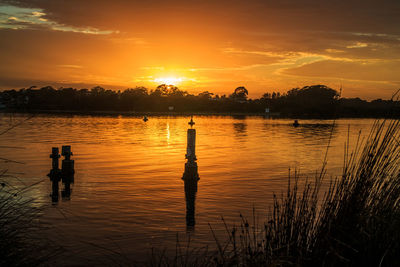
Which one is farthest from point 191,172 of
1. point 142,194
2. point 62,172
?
point 62,172

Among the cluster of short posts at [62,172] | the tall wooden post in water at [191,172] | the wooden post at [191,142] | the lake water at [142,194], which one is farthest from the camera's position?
the wooden post at [191,142]

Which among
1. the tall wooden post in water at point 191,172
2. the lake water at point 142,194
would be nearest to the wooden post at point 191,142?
the tall wooden post in water at point 191,172

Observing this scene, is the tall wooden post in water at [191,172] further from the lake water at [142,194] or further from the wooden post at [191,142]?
the lake water at [142,194]

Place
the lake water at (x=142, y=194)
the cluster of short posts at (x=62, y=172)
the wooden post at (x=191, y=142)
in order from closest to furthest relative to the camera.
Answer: the lake water at (x=142, y=194), the cluster of short posts at (x=62, y=172), the wooden post at (x=191, y=142)

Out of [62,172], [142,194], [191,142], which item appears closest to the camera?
[142,194]

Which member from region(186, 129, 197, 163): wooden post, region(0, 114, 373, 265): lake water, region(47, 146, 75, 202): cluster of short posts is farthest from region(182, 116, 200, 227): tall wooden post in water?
region(47, 146, 75, 202): cluster of short posts

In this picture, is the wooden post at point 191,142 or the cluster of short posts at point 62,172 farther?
the wooden post at point 191,142

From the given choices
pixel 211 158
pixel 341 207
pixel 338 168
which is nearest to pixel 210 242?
pixel 341 207

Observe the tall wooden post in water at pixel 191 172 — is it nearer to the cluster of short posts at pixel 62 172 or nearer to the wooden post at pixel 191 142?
the wooden post at pixel 191 142

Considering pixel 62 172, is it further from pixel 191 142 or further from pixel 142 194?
pixel 191 142

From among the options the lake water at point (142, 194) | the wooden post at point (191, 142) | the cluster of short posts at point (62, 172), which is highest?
the wooden post at point (191, 142)

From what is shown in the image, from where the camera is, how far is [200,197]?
13680 millimetres

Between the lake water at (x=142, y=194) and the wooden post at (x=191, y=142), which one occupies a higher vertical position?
the wooden post at (x=191, y=142)

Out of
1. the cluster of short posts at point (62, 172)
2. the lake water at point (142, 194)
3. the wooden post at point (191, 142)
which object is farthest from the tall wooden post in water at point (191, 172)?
the cluster of short posts at point (62, 172)
